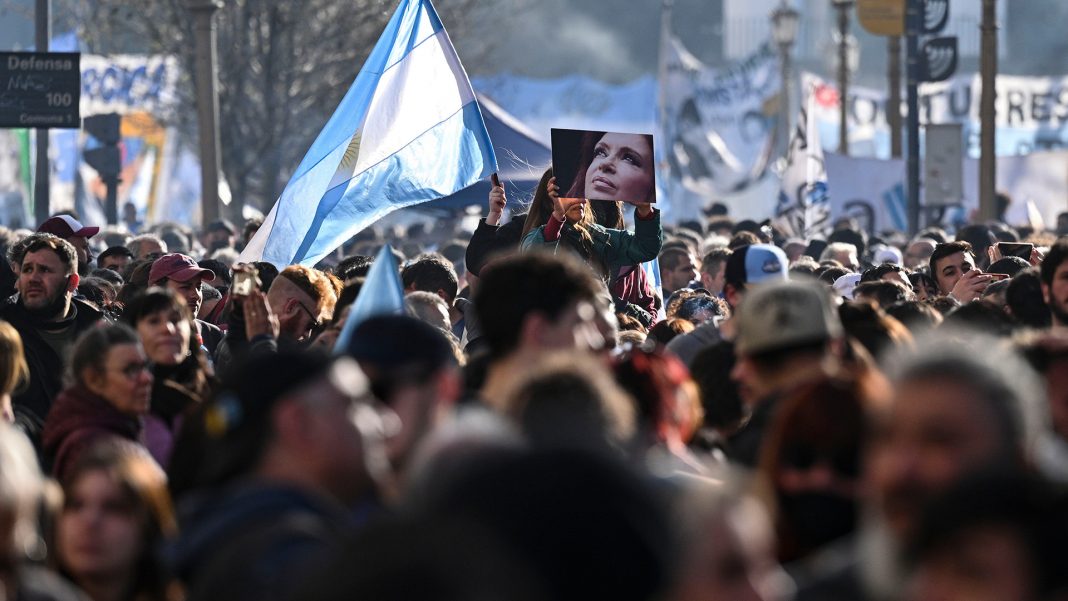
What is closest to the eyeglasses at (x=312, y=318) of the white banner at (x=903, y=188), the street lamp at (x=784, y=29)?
the white banner at (x=903, y=188)

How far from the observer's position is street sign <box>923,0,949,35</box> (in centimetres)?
2431

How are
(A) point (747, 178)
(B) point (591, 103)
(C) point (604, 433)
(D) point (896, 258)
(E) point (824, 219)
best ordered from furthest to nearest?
(B) point (591, 103) < (A) point (747, 178) < (E) point (824, 219) < (D) point (896, 258) < (C) point (604, 433)

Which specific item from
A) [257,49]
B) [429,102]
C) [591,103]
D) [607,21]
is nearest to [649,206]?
[429,102]

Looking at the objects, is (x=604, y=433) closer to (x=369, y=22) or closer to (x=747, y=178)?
(x=369, y=22)

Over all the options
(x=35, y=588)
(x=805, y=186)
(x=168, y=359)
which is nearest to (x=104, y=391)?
(x=168, y=359)

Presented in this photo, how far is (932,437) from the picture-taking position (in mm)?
→ 3346

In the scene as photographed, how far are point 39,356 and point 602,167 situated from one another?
9.01 feet

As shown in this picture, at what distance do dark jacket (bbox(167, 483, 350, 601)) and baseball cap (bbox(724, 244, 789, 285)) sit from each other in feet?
11.1

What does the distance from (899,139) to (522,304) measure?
2566cm

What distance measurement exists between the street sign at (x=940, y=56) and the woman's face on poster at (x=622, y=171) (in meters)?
15.3

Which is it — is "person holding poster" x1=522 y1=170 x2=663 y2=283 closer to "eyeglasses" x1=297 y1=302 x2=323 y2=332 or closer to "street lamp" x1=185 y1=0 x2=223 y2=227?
"eyeglasses" x1=297 y1=302 x2=323 y2=332

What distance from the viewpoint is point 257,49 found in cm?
2864

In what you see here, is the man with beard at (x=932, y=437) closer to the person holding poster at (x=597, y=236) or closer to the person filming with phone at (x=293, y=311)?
the person filming with phone at (x=293, y=311)

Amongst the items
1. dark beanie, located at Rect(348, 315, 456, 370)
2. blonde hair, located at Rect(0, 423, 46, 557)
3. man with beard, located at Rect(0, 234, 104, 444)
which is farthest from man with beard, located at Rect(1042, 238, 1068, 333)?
blonde hair, located at Rect(0, 423, 46, 557)
